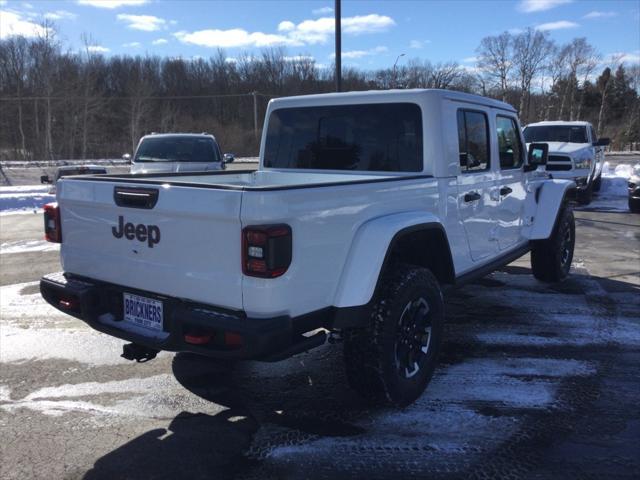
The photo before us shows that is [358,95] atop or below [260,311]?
atop

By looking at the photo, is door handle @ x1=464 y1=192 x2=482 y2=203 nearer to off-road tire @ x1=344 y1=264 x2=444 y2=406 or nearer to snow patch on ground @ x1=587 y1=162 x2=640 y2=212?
off-road tire @ x1=344 y1=264 x2=444 y2=406

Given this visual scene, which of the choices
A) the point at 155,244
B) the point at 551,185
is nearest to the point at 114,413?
the point at 155,244

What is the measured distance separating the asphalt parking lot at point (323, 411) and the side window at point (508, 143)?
61.6 inches

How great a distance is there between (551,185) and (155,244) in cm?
479

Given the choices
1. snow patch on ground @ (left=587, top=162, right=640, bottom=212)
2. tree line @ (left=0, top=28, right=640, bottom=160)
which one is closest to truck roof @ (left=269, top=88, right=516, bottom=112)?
snow patch on ground @ (left=587, top=162, right=640, bottom=212)

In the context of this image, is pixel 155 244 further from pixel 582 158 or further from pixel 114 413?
pixel 582 158

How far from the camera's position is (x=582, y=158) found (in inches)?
543

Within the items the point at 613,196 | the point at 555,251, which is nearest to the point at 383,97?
the point at 555,251

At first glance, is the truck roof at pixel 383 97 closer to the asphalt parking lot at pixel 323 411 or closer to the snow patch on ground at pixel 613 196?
the asphalt parking lot at pixel 323 411

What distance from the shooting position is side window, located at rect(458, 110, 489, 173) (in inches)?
172

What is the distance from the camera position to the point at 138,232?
3.18 meters

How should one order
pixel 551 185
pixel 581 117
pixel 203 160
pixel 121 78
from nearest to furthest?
pixel 551 185
pixel 203 160
pixel 581 117
pixel 121 78

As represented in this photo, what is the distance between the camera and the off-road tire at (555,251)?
6452 mm

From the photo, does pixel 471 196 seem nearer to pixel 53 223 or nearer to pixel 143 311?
pixel 143 311
